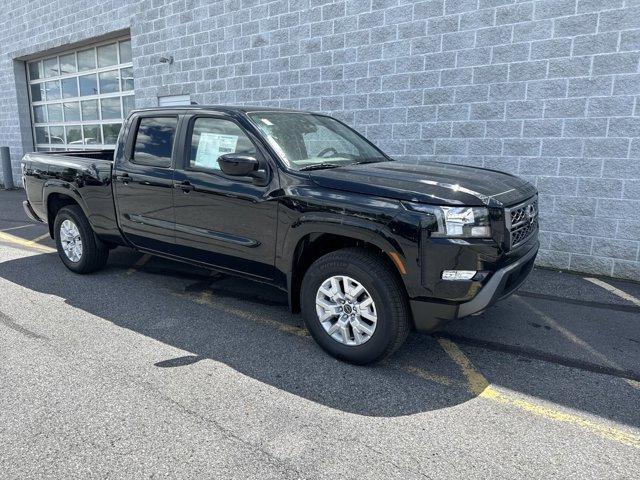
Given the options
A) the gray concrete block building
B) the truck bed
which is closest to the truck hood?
the gray concrete block building

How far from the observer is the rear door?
15.6 ft

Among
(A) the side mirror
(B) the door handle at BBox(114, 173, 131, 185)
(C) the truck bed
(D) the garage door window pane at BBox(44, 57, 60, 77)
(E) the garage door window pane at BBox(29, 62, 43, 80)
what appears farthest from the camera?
(E) the garage door window pane at BBox(29, 62, 43, 80)

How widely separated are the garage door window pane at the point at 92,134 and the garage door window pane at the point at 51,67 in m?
1.97

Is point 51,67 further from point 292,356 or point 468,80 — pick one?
point 292,356

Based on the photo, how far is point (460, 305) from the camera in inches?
129

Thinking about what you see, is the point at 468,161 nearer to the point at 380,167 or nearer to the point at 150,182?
the point at 380,167

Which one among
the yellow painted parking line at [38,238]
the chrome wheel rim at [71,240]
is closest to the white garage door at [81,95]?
the yellow painted parking line at [38,238]

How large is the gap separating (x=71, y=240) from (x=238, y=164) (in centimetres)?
312

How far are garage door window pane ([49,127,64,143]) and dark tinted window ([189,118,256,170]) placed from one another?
37.3 ft

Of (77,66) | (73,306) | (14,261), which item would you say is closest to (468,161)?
(73,306)

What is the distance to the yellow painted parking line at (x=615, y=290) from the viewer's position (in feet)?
17.0

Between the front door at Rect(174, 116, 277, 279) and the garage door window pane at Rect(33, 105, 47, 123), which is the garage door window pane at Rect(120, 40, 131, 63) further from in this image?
the front door at Rect(174, 116, 277, 279)

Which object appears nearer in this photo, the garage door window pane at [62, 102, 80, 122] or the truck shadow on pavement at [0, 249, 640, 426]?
the truck shadow on pavement at [0, 249, 640, 426]

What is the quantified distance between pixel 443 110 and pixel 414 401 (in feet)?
15.1
